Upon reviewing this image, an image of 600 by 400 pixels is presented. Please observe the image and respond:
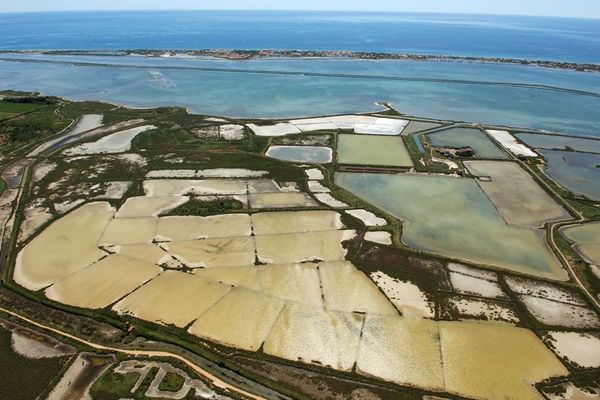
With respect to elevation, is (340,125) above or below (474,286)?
below

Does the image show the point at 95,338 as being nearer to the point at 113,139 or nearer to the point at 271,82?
the point at 113,139

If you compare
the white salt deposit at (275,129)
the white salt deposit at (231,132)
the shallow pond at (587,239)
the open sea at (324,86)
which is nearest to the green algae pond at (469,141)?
the open sea at (324,86)

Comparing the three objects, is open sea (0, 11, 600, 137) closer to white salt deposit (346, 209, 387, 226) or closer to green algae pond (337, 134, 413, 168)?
green algae pond (337, 134, 413, 168)

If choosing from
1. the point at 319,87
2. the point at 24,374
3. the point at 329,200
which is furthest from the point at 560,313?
the point at 319,87

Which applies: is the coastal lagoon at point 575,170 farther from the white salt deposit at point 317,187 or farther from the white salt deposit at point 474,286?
the white salt deposit at point 317,187

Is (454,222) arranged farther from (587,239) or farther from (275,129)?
(275,129)

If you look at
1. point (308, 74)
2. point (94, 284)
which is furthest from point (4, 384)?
point (308, 74)
